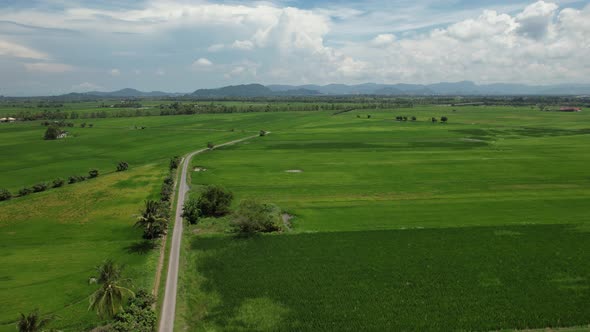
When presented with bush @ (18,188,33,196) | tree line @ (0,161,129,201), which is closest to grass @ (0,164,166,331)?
tree line @ (0,161,129,201)

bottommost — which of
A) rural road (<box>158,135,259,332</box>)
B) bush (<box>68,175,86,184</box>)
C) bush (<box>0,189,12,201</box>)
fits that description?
rural road (<box>158,135,259,332</box>)

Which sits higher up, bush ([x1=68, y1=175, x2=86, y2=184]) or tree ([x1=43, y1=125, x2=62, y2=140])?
tree ([x1=43, y1=125, x2=62, y2=140])

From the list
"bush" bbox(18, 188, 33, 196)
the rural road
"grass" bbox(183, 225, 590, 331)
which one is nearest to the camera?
"grass" bbox(183, 225, 590, 331)

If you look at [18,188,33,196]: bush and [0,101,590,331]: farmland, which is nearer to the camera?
[0,101,590,331]: farmland

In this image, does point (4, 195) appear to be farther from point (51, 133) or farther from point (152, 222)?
point (51, 133)

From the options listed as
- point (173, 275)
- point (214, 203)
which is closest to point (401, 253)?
point (173, 275)

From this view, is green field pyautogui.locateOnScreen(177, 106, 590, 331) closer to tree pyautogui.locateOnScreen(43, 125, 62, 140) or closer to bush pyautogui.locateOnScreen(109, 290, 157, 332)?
bush pyautogui.locateOnScreen(109, 290, 157, 332)

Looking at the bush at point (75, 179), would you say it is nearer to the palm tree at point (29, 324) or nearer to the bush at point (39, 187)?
the bush at point (39, 187)
